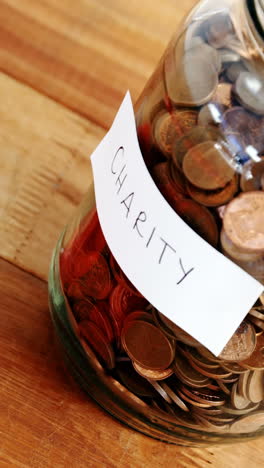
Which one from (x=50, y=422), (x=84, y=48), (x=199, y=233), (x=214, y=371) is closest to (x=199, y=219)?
(x=199, y=233)

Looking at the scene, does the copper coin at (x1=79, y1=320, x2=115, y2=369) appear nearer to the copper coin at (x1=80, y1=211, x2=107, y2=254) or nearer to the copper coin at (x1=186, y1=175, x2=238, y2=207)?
the copper coin at (x1=80, y1=211, x2=107, y2=254)

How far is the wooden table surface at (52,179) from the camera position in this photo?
54 centimetres

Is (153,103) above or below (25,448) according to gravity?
above

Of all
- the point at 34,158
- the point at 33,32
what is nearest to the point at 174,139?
the point at 34,158

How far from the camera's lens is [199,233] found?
0.40 m

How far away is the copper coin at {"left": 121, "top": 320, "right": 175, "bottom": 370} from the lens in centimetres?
46

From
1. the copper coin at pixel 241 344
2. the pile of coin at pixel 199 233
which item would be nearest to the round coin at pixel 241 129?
the pile of coin at pixel 199 233

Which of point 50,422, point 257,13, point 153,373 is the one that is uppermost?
point 257,13

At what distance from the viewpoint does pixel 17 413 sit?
531mm

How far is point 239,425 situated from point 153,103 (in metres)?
0.25

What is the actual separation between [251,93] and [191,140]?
0.04 metres

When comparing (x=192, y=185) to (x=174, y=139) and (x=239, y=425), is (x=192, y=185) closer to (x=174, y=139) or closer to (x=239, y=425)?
(x=174, y=139)

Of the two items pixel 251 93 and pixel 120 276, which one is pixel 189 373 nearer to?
pixel 120 276

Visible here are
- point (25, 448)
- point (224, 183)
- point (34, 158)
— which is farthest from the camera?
point (34, 158)
